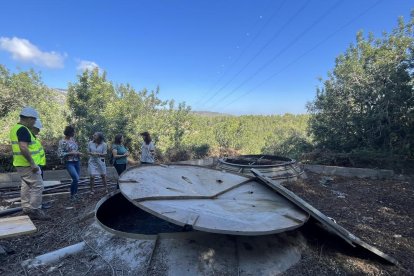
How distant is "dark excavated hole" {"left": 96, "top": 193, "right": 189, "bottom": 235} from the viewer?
408 centimetres

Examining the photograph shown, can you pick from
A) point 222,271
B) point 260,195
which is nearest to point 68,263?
point 222,271

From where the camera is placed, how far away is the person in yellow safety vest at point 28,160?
3869 millimetres

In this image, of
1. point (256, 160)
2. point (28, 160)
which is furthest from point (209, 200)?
point (256, 160)

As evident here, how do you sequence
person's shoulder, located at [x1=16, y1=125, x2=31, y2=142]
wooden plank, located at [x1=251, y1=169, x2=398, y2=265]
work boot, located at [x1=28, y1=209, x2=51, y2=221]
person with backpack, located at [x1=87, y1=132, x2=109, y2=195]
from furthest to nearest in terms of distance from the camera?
1. person with backpack, located at [x1=87, y1=132, x2=109, y2=195]
2. work boot, located at [x1=28, y1=209, x2=51, y2=221]
3. person's shoulder, located at [x1=16, y1=125, x2=31, y2=142]
4. wooden plank, located at [x1=251, y1=169, x2=398, y2=265]

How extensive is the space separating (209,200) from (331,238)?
5.25 feet

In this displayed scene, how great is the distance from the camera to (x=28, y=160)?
390cm

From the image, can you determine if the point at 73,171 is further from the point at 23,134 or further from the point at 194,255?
the point at 194,255

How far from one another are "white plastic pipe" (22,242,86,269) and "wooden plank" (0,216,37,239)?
1.25 ft

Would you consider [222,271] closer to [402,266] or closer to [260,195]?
[260,195]

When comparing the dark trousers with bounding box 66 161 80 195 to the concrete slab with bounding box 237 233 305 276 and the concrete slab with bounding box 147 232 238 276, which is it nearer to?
the concrete slab with bounding box 147 232 238 276

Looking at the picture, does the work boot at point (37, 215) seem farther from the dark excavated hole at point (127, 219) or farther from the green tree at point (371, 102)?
the green tree at point (371, 102)

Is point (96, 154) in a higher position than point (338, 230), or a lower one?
higher

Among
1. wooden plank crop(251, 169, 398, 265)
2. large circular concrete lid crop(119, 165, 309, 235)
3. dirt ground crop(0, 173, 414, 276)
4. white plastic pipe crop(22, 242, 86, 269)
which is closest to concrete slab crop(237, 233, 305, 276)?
dirt ground crop(0, 173, 414, 276)

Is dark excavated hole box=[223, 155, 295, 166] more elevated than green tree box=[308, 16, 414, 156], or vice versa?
green tree box=[308, 16, 414, 156]
